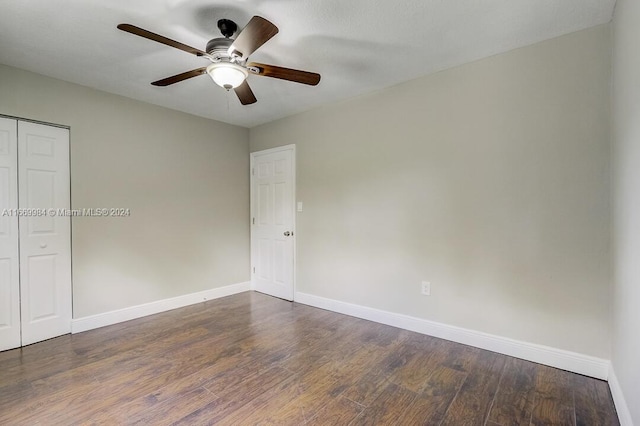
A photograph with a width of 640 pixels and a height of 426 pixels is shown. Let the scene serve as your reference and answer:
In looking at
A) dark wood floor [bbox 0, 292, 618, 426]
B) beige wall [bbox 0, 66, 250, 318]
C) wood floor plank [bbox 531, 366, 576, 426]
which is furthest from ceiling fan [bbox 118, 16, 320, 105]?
wood floor plank [bbox 531, 366, 576, 426]

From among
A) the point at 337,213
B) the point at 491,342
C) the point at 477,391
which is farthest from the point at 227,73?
the point at 491,342

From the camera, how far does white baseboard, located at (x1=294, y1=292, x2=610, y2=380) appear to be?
7.20 ft

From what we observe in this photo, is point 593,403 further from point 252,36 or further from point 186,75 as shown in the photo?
point 186,75

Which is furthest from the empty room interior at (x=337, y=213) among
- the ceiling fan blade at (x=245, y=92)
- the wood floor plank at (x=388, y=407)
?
the ceiling fan blade at (x=245, y=92)

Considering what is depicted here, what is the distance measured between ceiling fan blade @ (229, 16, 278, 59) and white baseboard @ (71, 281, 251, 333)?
3.00 meters

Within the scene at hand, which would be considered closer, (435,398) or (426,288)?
(435,398)

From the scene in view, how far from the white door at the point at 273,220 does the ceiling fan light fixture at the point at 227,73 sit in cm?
200

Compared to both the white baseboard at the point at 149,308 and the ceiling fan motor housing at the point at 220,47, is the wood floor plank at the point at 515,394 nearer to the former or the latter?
the ceiling fan motor housing at the point at 220,47

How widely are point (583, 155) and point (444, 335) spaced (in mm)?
1821

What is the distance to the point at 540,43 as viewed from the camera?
2.33m

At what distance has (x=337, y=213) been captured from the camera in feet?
11.9

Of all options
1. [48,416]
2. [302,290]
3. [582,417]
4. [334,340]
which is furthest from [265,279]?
[582,417]

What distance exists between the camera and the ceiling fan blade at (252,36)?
1.61m

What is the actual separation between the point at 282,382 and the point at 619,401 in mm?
2050
